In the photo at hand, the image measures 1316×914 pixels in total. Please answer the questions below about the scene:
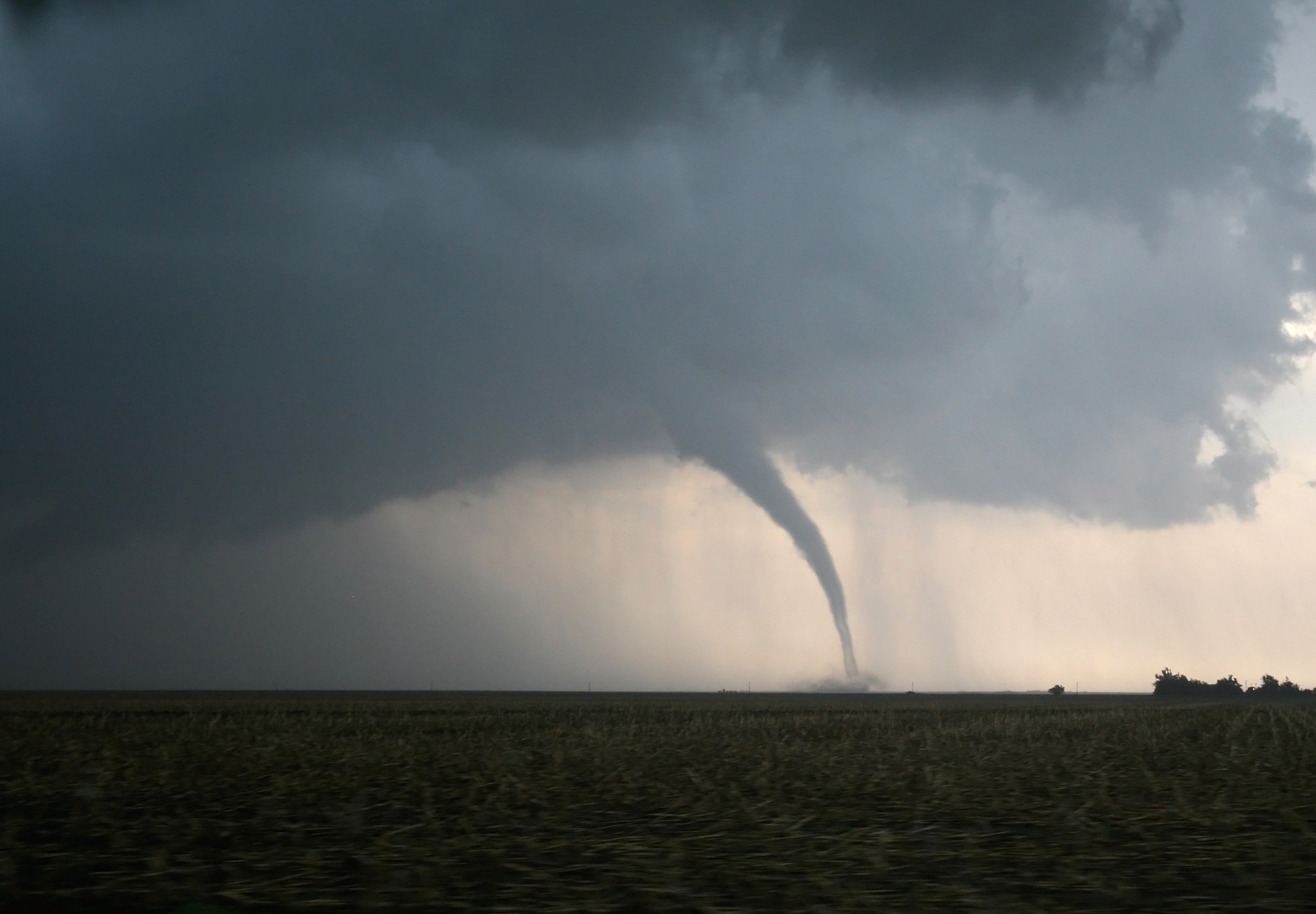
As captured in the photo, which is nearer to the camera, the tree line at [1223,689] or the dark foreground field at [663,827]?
the dark foreground field at [663,827]

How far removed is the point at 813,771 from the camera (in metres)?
17.7

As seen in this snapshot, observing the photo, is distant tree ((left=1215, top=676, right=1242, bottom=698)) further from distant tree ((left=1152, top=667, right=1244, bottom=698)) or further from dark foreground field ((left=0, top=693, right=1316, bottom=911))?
dark foreground field ((left=0, top=693, right=1316, bottom=911))

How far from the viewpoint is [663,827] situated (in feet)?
39.0

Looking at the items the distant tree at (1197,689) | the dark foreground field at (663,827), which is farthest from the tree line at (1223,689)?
the dark foreground field at (663,827)

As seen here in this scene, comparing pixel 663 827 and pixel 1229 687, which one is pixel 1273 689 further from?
pixel 663 827

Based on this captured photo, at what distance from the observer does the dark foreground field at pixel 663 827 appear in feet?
27.6

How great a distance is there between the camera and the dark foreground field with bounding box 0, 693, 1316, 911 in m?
8.41

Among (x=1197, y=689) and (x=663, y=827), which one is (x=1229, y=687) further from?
(x=663, y=827)

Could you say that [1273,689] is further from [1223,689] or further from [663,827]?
[663,827]

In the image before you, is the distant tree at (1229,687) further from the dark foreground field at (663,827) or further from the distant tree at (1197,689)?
the dark foreground field at (663,827)

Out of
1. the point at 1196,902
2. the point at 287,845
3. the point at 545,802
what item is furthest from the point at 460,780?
the point at 1196,902

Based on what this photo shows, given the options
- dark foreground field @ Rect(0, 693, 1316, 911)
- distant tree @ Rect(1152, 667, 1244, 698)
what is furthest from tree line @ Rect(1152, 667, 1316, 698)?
dark foreground field @ Rect(0, 693, 1316, 911)

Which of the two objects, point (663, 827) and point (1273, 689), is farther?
point (1273, 689)

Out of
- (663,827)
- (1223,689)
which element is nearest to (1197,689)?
(1223,689)
